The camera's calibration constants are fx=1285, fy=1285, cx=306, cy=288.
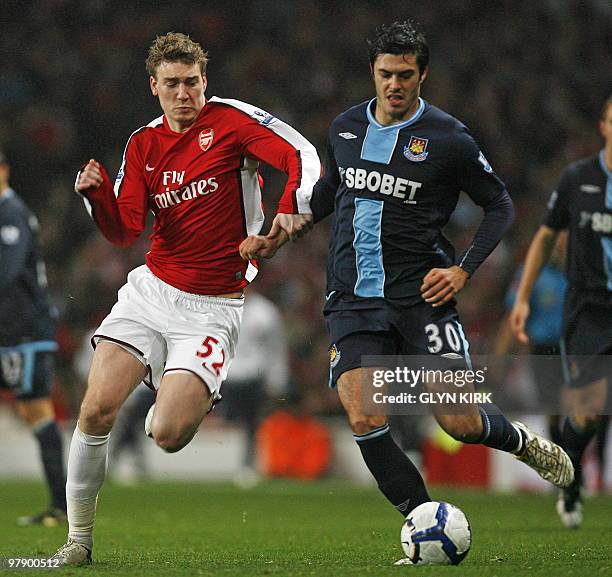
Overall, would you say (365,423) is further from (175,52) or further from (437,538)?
(175,52)

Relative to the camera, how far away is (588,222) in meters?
7.21

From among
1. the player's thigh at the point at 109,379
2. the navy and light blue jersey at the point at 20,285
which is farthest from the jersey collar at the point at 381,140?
the navy and light blue jersey at the point at 20,285

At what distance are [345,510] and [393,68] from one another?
4.30 meters

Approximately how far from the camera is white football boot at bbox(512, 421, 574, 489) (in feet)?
19.0

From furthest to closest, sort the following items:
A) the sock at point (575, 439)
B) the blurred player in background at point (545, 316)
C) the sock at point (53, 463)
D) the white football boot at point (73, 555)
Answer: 1. the blurred player in background at point (545, 316)
2. the sock at point (53, 463)
3. the sock at point (575, 439)
4. the white football boot at point (73, 555)

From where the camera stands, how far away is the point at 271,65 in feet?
53.0

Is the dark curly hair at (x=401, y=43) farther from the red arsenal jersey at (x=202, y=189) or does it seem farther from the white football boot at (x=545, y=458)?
the white football boot at (x=545, y=458)

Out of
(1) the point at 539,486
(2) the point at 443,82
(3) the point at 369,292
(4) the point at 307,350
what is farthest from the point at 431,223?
(2) the point at 443,82

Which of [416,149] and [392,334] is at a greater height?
[416,149]

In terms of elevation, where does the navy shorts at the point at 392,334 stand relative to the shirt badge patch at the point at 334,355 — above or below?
above

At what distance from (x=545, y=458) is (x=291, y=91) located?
34.4 feet

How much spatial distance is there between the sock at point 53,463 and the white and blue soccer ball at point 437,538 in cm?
343

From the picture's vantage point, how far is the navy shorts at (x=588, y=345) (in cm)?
714

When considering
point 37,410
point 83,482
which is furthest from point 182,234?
point 37,410
